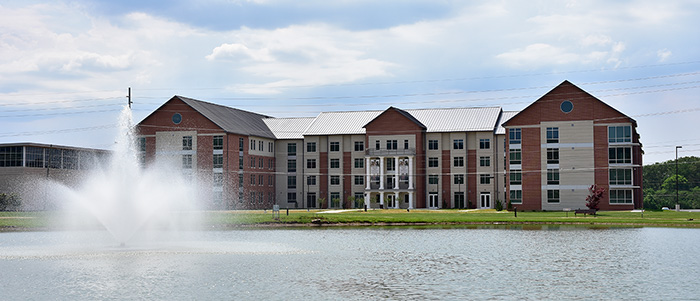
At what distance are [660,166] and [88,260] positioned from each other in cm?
14148

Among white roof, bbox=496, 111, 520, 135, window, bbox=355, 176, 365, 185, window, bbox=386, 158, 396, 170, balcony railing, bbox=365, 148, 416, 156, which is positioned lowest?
window, bbox=355, 176, 365, 185

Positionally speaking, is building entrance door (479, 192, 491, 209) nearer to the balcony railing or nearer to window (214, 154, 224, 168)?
the balcony railing

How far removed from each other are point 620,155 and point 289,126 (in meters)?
48.1

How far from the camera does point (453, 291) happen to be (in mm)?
24844

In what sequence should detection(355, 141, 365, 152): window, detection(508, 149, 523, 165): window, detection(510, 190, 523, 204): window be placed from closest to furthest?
detection(508, 149, 523, 165): window → detection(510, 190, 523, 204): window → detection(355, 141, 365, 152): window

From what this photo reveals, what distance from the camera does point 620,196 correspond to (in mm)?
85062

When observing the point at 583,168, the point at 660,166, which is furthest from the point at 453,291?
the point at 660,166

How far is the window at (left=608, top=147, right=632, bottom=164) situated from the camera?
85.2 m

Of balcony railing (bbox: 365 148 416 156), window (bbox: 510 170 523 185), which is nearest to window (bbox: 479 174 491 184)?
window (bbox: 510 170 523 185)

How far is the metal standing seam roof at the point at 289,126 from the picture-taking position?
360 feet

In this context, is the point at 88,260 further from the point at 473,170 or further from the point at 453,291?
the point at 473,170

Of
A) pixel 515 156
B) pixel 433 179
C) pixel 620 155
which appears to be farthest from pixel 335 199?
pixel 620 155

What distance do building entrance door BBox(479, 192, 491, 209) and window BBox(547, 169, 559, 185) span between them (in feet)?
36.5

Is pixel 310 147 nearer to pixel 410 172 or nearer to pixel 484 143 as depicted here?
pixel 410 172
